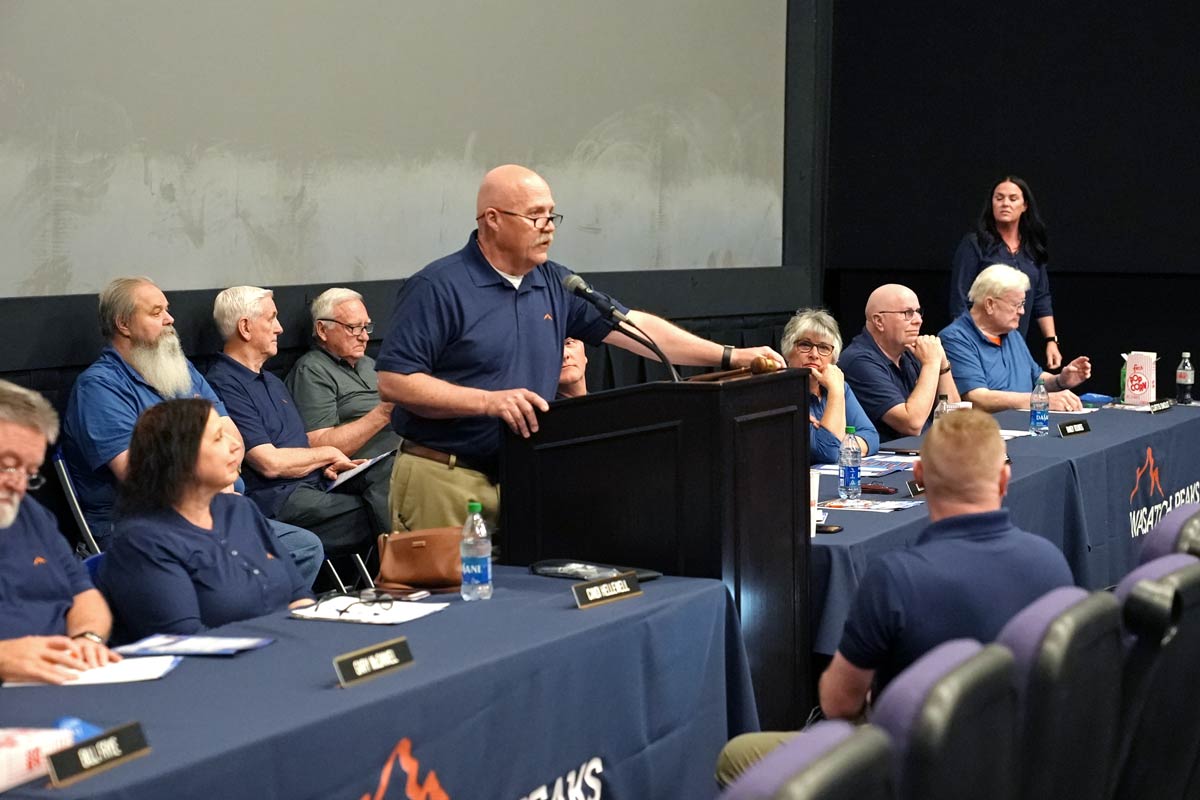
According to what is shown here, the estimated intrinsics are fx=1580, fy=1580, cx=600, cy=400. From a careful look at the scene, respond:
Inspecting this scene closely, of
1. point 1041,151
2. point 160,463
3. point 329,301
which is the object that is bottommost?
point 160,463

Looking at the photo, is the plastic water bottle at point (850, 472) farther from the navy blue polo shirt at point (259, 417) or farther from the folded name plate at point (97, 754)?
the folded name plate at point (97, 754)

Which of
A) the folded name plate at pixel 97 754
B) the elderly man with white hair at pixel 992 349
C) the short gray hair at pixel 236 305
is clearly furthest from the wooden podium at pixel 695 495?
the elderly man with white hair at pixel 992 349

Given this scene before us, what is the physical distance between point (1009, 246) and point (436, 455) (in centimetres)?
549

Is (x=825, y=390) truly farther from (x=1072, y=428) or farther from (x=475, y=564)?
(x=475, y=564)

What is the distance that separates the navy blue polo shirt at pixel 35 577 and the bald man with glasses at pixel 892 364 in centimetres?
340

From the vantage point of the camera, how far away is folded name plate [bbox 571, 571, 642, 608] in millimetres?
2902

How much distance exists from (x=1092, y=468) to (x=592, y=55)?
131 inches

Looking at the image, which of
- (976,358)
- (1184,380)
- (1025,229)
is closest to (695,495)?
(976,358)

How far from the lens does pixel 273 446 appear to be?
5.26 m

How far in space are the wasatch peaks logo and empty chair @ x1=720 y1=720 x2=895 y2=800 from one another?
4.37 metres

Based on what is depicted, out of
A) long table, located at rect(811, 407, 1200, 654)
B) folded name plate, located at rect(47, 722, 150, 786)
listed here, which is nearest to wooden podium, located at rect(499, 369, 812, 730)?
long table, located at rect(811, 407, 1200, 654)

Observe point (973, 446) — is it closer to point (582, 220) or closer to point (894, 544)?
point (894, 544)

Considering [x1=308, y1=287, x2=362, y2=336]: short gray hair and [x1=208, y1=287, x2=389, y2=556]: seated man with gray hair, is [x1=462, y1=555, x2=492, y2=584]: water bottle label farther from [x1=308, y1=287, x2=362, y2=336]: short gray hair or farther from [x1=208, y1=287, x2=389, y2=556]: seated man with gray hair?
[x1=308, y1=287, x2=362, y2=336]: short gray hair

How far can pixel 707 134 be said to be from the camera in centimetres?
819
